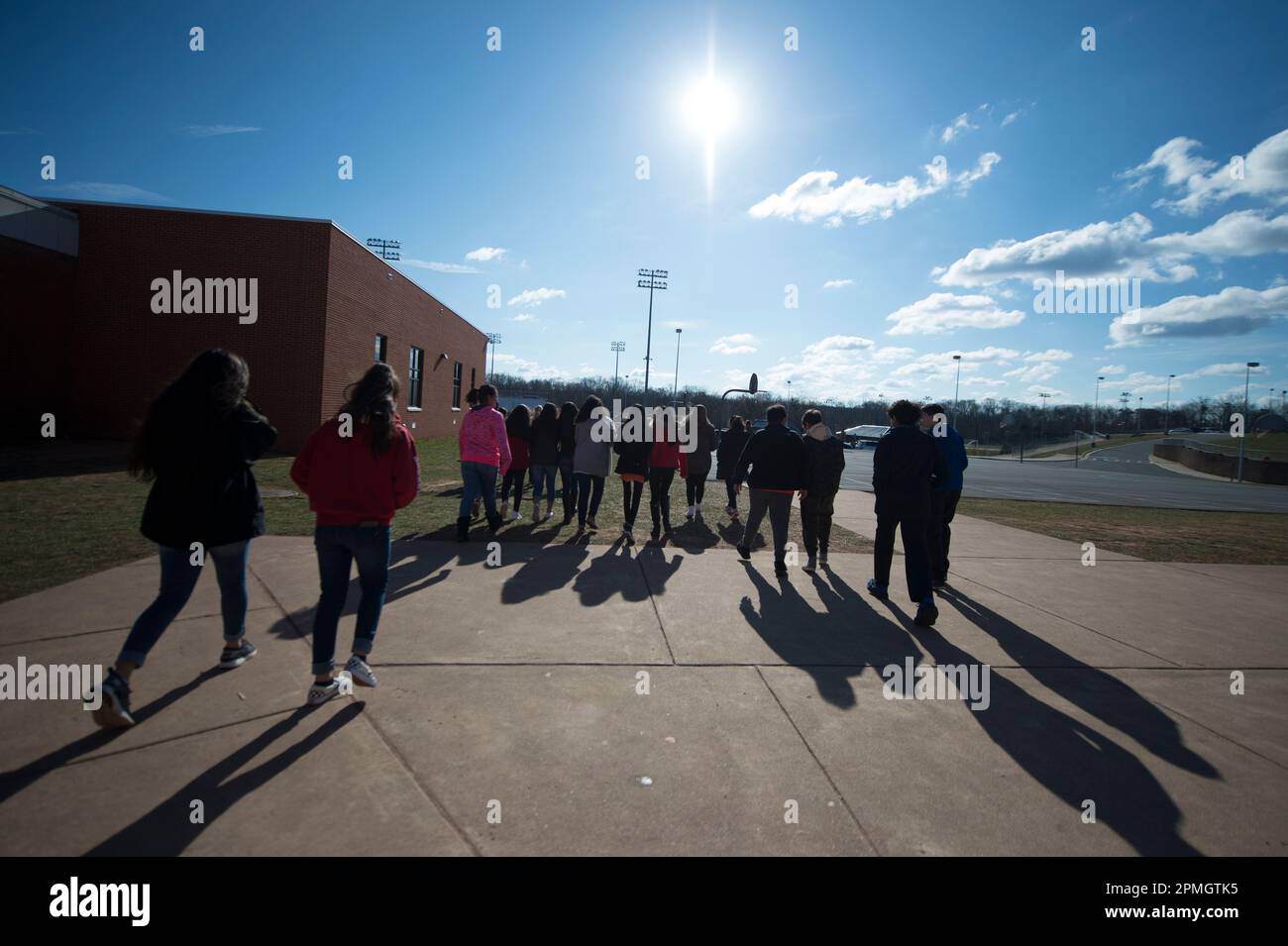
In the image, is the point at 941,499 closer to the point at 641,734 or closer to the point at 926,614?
the point at 926,614

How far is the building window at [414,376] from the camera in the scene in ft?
87.0

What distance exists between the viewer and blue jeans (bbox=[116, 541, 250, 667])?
10.4 ft

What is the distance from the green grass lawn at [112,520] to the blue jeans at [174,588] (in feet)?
8.46

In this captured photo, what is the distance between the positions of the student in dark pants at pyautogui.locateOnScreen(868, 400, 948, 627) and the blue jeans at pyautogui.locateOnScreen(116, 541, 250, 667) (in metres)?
4.76

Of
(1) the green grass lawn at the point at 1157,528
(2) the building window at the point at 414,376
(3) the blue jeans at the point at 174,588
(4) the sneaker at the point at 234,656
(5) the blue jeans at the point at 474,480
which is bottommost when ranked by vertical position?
(4) the sneaker at the point at 234,656

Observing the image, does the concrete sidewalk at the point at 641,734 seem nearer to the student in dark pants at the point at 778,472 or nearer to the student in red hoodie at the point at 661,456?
the student in dark pants at the point at 778,472

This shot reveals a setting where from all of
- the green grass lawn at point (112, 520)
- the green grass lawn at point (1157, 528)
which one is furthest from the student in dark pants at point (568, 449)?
the green grass lawn at point (1157, 528)

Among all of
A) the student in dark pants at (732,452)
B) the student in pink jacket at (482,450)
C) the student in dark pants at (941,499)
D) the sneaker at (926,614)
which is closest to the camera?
the sneaker at (926,614)

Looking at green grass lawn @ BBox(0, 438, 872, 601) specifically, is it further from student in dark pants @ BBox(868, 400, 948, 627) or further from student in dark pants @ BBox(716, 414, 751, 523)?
student in dark pants @ BBox(868, 400, 948, 627)

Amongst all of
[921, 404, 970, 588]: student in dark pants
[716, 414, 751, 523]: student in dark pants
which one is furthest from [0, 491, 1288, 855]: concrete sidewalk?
[716, 414, 751, 523]: student in dark pants

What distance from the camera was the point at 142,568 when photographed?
555 cm

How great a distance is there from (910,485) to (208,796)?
5247mm

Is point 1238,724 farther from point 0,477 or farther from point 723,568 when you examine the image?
point 0,477
